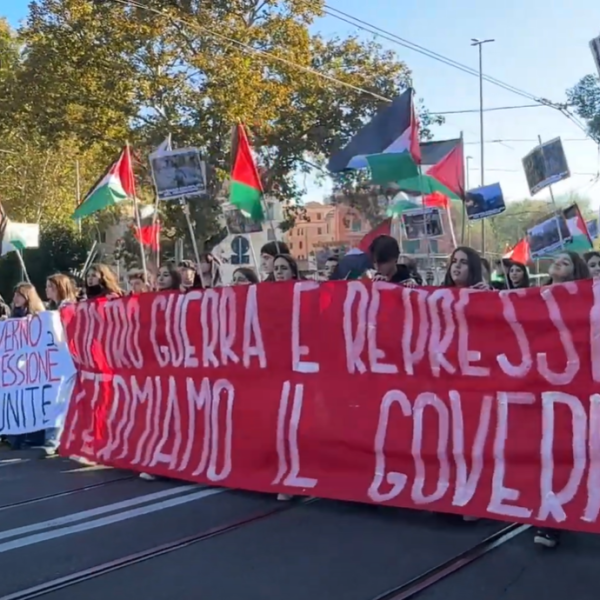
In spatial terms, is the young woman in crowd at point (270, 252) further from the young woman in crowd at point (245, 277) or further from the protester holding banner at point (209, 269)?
the protester holding banner at point (209, 269)

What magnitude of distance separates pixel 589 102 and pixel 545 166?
2242cm

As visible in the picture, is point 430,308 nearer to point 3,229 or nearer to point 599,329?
point 599,329

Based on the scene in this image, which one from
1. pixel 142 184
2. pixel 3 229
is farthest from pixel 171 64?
pixel 3 229

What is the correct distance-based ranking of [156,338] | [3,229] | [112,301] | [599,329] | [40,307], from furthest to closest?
[3,229] → [40,307] → [112,301] → [156,338] → [599,329]

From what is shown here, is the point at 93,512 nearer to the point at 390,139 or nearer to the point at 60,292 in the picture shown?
the point at 60,292

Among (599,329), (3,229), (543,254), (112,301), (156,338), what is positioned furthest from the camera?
(3,229)

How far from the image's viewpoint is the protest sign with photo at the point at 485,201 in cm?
1342

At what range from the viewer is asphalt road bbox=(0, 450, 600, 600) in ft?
14.7

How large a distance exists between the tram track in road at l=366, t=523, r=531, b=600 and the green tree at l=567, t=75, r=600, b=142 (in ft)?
88.6

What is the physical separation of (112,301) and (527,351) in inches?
158

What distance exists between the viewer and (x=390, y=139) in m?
8.19

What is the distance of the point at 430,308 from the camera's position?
18.6ft

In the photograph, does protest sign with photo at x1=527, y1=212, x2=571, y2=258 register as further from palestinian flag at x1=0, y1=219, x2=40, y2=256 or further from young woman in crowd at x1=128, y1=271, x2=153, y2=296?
palestinian flag at x1=0, y1=219, x2=40, y2=256

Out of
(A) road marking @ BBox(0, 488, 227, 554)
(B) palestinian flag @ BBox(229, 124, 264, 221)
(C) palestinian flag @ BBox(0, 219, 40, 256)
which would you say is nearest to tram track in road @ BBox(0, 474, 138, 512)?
(A) road marking @ BBox(0, 488, 227, 554)
